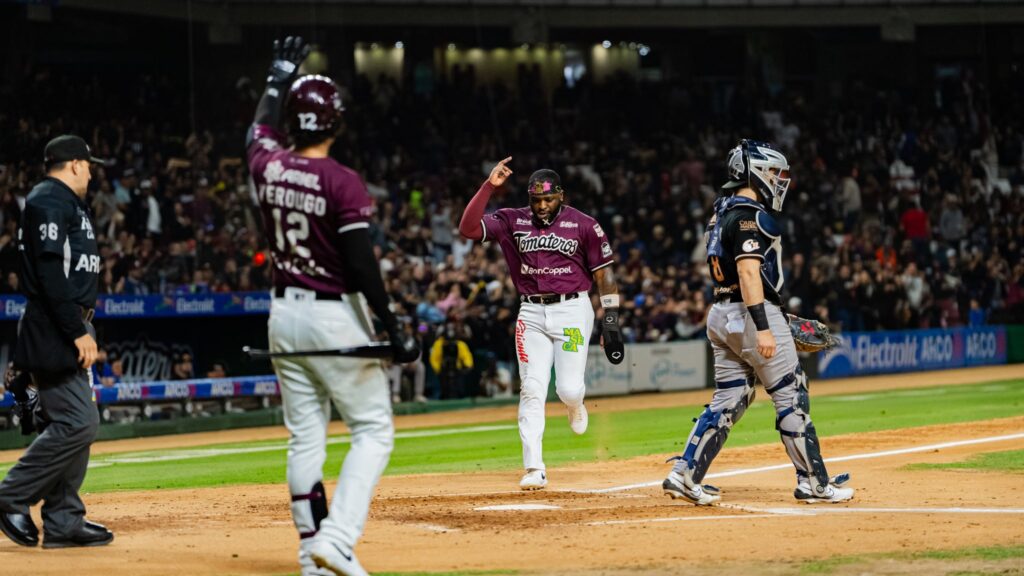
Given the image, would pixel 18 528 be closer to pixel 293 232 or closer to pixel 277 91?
pixel 293 232

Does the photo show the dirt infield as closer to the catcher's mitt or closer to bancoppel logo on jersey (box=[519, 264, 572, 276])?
the catcher's mitt

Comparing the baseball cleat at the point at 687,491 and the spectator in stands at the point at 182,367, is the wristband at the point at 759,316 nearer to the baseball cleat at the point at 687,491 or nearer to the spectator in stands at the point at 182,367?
the baseball cleat at the point at 687,491

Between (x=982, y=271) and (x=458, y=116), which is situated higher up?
(x=458, y=116)

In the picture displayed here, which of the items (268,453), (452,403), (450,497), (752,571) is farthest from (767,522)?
(452,403)

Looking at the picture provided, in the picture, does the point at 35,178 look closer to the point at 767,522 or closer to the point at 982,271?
the point at 767,522

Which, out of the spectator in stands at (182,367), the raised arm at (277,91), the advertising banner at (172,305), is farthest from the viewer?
the spectator in stands at (182,367)

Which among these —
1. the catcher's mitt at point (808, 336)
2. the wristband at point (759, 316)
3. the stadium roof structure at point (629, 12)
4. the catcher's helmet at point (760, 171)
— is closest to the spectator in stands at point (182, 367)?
the stadium roof structure at point (629, 12)

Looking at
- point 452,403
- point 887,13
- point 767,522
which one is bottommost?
point 452,403

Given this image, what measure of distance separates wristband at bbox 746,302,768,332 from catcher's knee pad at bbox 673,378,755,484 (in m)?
0.59

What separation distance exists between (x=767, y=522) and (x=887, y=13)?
31.5 meters

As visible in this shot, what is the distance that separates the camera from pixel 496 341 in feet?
79.8

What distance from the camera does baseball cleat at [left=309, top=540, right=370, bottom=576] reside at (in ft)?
20.8

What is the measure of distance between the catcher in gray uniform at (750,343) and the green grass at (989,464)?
7.60 feet

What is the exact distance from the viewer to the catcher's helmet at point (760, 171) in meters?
9.37
